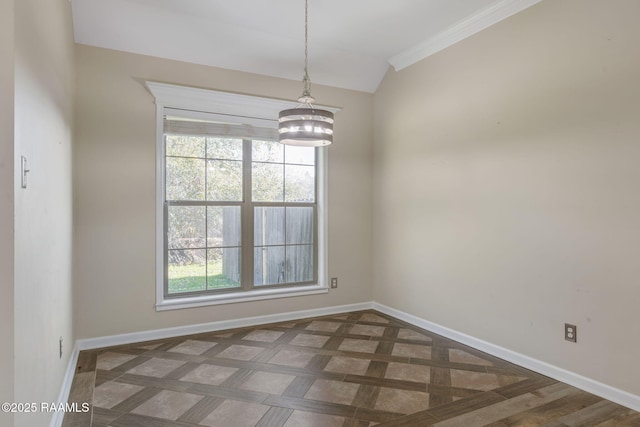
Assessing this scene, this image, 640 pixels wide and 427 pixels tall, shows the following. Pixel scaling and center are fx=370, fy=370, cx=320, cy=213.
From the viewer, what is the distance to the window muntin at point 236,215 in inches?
147

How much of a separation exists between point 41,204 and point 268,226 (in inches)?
101

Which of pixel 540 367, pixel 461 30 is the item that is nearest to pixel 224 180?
pixel 461 30

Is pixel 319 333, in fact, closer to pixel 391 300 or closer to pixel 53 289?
pixel 391 300

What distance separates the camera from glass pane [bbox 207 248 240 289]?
388cm

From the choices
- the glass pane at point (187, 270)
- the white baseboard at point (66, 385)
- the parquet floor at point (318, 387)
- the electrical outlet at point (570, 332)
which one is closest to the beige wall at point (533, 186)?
the electrical outlet at point (570, 332)

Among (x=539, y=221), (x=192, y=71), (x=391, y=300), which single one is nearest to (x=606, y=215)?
(x=539, y=221)

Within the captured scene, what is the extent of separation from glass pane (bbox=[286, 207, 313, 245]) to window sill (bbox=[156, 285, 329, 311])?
22.0 inches

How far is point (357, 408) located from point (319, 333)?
143cm

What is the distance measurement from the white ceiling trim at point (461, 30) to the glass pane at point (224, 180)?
7.05ft

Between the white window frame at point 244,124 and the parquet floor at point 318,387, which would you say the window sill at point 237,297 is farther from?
the parquet floor at point 318,387

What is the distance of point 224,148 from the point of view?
12.9ft

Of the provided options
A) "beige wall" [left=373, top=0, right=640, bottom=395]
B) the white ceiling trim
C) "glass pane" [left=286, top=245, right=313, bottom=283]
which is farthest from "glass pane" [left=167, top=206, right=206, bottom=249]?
the white ceiling trim

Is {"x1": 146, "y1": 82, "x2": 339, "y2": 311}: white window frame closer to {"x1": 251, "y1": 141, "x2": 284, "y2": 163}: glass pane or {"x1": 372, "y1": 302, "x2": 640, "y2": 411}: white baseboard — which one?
{"x1": 251, "y1": 141, "x2": 284, "y2": 163}: glass pane

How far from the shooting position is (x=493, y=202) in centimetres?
319
